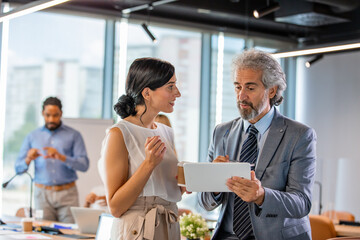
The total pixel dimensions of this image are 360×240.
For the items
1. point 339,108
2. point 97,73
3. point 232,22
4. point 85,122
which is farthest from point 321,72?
point 85,122

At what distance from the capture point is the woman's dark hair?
9.41 ft

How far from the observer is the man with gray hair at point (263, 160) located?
2666mm

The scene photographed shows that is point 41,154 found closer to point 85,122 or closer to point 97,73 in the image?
point 85,122

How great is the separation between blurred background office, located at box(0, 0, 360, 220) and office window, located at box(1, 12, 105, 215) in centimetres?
1

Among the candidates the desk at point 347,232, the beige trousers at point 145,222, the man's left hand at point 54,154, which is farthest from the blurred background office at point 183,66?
the beige trousers at point 145,222

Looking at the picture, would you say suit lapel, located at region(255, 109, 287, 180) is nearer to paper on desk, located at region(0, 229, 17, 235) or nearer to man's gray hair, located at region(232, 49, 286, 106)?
man's gray hair, located at region(232, 49, 286, 106)

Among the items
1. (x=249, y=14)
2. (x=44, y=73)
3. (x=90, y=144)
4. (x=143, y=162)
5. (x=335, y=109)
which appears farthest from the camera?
(x=335, y=109)

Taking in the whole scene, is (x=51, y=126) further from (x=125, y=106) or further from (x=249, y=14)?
(x=125, y=106)

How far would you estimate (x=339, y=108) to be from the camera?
1068cm

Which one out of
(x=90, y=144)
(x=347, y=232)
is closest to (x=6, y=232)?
(x=347, y=232)

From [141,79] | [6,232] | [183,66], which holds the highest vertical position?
[183,66]

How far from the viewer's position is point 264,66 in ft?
9.63

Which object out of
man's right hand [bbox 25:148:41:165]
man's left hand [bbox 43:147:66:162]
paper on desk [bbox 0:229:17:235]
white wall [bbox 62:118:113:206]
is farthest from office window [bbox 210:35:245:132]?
paper on desk [bbox 0:229:17:235]

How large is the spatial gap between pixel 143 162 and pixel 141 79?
0.45 metres
